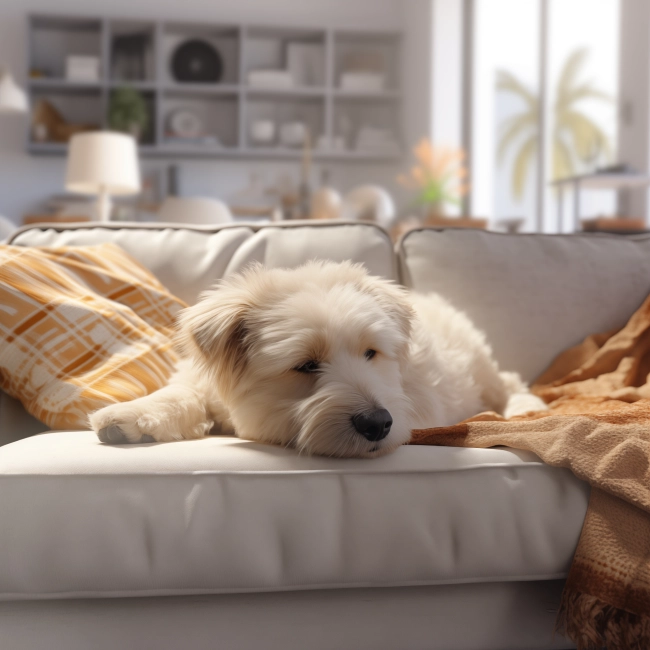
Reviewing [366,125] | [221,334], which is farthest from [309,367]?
[366,125]

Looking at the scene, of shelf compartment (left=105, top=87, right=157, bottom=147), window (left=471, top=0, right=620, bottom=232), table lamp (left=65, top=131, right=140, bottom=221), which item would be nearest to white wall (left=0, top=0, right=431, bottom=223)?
shelf compartment (left=105, top=87, right=157, bottom=147)

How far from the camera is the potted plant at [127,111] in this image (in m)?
6.75

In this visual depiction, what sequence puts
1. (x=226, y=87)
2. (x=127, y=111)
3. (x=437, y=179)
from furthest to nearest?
(x=226, y=87) < (x=127, y=111) < (x=437, y=179)

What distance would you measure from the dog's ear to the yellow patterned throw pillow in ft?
Answer: 0.76

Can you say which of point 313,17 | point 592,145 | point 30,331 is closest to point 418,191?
point 592,145

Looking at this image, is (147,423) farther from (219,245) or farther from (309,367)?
(219,245)

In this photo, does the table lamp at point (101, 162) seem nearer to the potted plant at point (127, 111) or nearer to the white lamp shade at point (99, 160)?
the white lamp shade at point (99, 160)

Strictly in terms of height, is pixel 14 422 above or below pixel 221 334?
below

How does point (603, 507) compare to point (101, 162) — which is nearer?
point (603, 507)

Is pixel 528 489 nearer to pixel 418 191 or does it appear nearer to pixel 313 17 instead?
pixel 418 191

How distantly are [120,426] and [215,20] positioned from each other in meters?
6.92

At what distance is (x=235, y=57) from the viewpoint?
730 centimetres

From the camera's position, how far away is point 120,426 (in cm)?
124

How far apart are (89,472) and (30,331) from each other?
48cm
